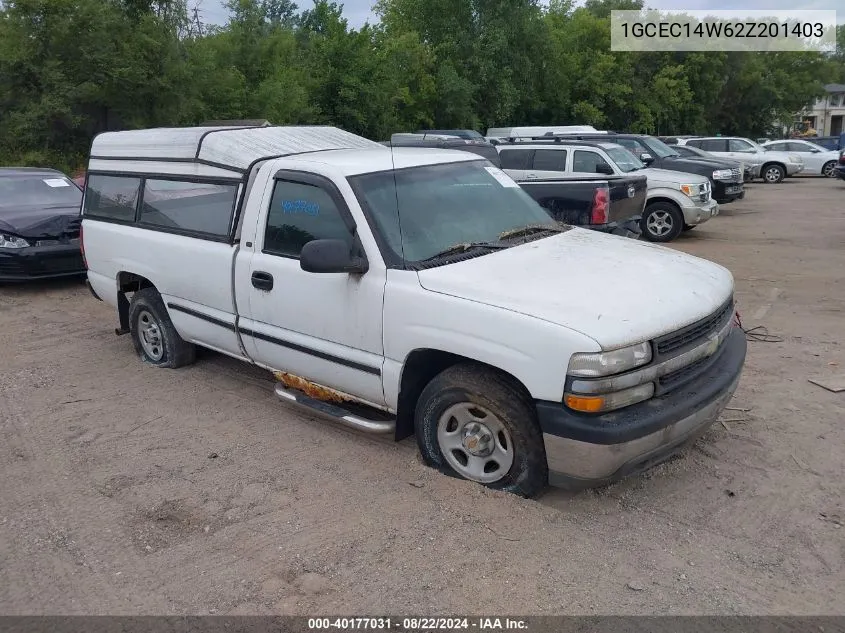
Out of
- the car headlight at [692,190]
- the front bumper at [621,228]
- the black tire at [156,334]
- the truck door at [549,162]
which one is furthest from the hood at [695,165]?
the black tire at [156,334]

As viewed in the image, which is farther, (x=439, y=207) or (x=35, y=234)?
(x=35, y=234)

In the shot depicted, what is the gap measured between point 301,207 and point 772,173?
87.3ft

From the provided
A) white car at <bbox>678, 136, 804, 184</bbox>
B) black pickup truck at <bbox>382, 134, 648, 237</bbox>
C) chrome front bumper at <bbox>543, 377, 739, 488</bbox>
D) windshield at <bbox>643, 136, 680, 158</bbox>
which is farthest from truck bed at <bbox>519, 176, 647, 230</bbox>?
white car at <bbox>678, 136, 804, 184</bbox>

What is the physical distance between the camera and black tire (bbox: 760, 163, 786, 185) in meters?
27.1

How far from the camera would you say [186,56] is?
20625mm

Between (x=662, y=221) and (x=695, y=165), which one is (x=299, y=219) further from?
(x=695, y=165)

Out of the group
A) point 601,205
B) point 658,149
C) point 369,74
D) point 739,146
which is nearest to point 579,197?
point 601,205

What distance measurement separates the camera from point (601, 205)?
8484mm

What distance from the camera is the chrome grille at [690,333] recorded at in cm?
365

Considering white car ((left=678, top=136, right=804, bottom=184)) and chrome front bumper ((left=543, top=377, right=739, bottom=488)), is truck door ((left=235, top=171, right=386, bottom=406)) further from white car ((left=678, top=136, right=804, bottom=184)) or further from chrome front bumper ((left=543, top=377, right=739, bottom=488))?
white car ((left=678, top=136, right=804, bottom=184))

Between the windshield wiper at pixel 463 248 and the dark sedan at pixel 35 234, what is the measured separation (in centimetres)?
658

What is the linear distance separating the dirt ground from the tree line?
14.7 metres

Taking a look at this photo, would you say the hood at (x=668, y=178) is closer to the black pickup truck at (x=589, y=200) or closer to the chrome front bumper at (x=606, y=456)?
the black pickup truck at (x=589, y=200)

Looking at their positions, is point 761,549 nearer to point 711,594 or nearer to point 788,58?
point 711,594
